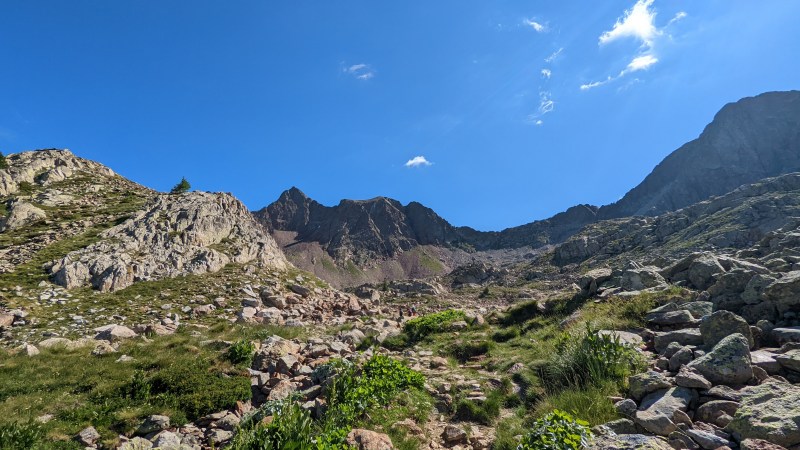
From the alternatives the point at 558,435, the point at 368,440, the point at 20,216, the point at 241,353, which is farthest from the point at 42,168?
the point at 558,435

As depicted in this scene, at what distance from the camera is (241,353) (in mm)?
12844

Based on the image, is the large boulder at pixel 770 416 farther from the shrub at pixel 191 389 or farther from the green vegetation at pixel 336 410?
the shrub at pixel 191 389

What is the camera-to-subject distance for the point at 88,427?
28.9 feet

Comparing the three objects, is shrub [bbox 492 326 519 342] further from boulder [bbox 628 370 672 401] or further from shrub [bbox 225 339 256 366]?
shrub [bbox 225 339 256 366]

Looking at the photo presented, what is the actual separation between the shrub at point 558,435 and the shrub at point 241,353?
9.76 meters

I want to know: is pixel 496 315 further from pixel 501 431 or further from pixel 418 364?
pixel 501 431

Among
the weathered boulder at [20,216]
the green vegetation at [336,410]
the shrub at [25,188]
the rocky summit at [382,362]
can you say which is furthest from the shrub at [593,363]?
the shrub at [25,188]

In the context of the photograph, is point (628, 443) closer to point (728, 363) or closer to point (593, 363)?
point (728, 363)

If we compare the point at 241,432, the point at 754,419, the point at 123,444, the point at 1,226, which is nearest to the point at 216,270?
the point at 1,226

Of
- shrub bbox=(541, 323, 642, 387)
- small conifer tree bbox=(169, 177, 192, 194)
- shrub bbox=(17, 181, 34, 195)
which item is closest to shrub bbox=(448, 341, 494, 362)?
shrub bbox=(541, 323, 642, 387)

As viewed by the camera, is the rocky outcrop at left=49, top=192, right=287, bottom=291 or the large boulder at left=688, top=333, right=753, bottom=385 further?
the rocky outcrop at left=49, top=192, right=287, bottom=291

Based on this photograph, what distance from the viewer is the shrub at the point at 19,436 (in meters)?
7.42

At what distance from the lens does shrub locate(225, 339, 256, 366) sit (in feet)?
41.5

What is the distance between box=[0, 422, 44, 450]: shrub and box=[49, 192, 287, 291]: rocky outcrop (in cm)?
2077
